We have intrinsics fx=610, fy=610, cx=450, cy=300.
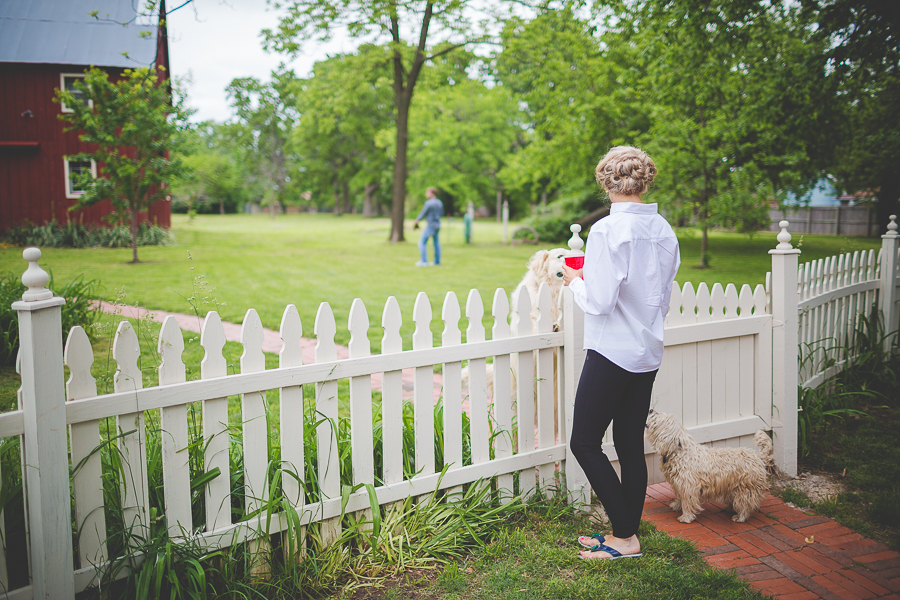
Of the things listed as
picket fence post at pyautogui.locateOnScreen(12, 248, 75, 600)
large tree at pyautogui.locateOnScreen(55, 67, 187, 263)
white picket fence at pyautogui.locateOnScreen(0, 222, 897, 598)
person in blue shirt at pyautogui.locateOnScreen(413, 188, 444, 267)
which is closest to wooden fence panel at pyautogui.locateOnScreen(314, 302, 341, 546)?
white picket fence at pyautogui.locateOnScreen(0, 222, 897, 598)

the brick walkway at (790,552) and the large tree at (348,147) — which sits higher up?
the large tree at (348,147)

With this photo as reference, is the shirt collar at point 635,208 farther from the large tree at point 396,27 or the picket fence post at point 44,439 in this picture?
the large tree at point 396,27

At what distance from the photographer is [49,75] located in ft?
26.5

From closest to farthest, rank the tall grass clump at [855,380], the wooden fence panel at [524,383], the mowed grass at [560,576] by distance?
the mowed grass at [560,576] < the wooden fence panel at [524,383] < the tall grass clump at [855,380]

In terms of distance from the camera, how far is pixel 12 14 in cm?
491

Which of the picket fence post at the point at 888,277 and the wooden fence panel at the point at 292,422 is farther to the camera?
the picket fence post at the point at 888,277

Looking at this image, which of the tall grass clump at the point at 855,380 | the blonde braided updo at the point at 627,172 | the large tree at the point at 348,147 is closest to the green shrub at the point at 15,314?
the blonde braided updo at the point at 627,172

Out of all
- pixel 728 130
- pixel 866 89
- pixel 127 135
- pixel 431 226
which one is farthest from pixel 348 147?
pixel 866 89

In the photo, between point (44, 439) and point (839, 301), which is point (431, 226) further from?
point (44, 439)

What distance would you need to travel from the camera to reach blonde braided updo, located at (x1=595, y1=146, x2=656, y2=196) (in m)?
2.57

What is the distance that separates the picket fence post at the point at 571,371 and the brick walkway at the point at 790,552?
0.38m

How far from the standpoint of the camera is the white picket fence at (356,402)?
2.08 meters

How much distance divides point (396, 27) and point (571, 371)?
1866 cm

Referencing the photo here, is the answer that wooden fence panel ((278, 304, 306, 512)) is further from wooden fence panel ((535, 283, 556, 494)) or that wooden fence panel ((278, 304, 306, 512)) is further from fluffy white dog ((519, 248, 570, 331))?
fluffy white dog ((519, 248, 570, 331))
